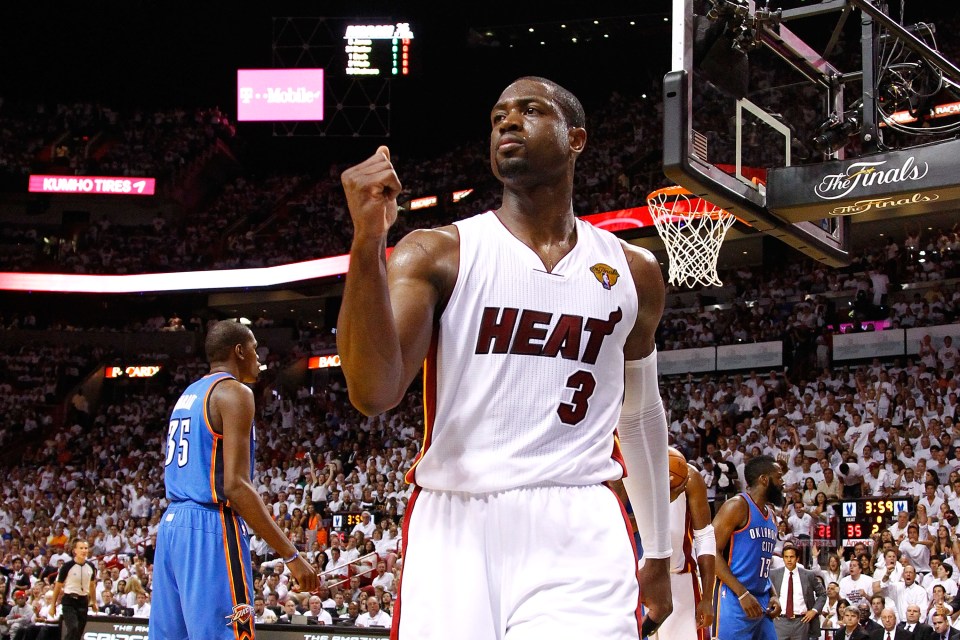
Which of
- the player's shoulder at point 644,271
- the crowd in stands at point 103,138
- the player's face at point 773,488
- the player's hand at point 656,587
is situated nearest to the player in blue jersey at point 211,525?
the player's hand at point 656,587

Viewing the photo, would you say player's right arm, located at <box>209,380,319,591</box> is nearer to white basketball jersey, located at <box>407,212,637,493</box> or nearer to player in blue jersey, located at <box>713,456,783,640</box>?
white basketball jersey, located at <box>407,212,637,493</box>

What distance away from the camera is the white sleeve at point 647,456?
316 cm

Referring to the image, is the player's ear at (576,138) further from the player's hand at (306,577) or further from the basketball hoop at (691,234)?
the basketball hoop at (691,234)

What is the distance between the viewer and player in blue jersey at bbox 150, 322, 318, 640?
188 inches

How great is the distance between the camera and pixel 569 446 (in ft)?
8.84

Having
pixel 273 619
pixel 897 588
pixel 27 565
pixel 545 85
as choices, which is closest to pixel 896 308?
pixel 897 588

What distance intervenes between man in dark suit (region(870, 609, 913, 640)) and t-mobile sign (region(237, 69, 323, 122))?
68.5ft

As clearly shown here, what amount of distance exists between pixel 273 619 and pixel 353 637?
3099 mm

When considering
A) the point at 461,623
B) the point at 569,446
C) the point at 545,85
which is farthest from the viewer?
the point at 545,85

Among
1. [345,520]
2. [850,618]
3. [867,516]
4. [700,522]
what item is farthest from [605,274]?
[345,520]

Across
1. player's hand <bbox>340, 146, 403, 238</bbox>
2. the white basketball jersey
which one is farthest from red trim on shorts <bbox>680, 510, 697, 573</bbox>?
player's hand <bbox>340, 146, 403, 238</bbox>

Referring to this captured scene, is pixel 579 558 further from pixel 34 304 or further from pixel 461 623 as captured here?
pixel 34 304

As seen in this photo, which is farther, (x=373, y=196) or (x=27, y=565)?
(x=27, y=565)

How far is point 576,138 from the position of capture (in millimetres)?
3049
